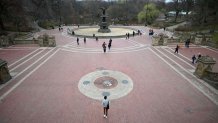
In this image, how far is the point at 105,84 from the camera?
1497cm

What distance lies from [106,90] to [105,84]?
3.41 ft

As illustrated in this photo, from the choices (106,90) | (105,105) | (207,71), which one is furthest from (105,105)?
(207,71)

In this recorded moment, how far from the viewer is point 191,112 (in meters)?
11.2

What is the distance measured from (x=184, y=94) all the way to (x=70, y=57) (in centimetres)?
1422

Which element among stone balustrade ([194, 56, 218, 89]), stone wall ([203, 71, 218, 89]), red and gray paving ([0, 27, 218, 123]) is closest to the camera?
red and gray paving ([0, 27, 218, 123])

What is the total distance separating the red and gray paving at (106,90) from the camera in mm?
10891

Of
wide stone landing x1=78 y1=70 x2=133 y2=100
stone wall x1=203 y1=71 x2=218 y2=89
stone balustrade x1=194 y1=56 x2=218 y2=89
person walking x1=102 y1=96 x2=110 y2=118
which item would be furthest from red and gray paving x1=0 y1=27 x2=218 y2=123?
stone balustrade x1=194 y1=56 x2=218 y2=89

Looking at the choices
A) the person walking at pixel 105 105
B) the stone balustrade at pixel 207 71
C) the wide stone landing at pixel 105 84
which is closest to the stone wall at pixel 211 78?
the stone balustrade at pixel 207 71

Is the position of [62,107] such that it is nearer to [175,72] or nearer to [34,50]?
[175,72]

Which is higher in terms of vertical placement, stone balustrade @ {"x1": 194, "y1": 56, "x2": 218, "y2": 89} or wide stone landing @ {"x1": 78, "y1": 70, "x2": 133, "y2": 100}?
stone balustrade @ {"x1": 194, "y1": 56, "x2": 218, "y2": 89}

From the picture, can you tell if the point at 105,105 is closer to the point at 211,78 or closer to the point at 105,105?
the point at 105,105

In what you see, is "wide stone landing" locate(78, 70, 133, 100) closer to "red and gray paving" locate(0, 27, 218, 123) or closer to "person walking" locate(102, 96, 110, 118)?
"red and gray paving" locate(0, 27, 218, 123)

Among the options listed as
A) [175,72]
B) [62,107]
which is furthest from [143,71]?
[62,107]

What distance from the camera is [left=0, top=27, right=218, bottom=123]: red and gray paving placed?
1089 cm
